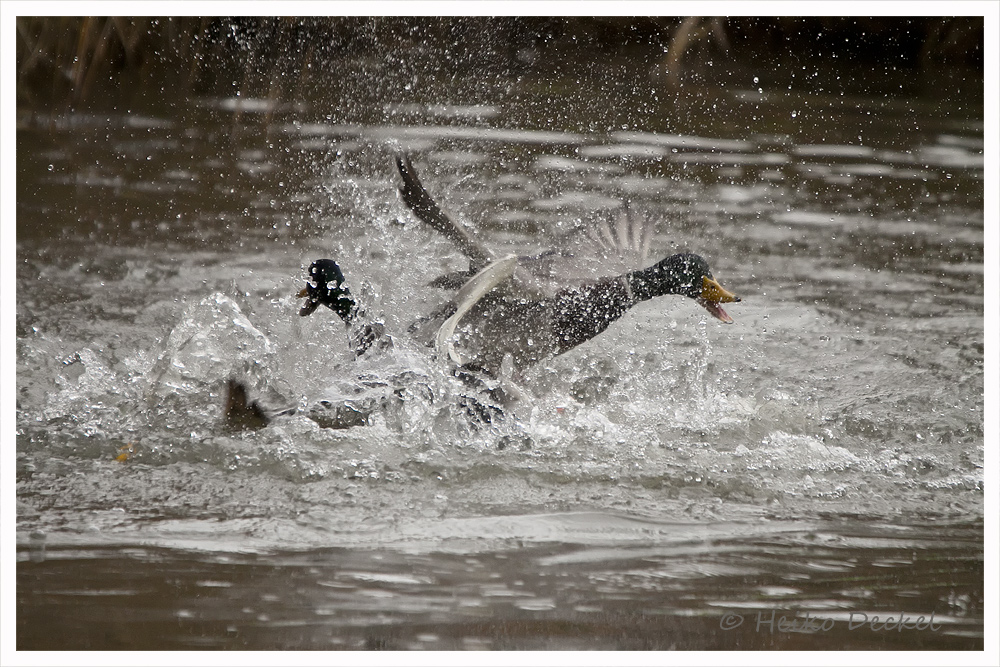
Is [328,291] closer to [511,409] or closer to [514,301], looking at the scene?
[514,301]

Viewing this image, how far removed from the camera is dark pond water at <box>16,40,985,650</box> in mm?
2428

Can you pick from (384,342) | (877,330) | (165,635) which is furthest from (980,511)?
(165,635)

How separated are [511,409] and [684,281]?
0.93m

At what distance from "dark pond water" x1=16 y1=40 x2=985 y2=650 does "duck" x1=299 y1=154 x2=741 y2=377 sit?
5.8 inches

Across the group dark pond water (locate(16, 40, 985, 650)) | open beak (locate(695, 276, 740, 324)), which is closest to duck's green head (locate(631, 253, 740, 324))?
open beak (locate(695, 276, 740, 324))

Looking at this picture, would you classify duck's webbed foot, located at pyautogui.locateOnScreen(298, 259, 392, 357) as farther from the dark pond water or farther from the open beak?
the open beak

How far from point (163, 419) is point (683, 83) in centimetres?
475

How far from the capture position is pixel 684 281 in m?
3.64

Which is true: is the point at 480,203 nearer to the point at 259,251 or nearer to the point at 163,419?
the point at 259,251

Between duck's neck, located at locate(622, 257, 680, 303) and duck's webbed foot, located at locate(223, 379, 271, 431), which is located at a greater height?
duck's neck, located at locate(622, 257, 680, 303)

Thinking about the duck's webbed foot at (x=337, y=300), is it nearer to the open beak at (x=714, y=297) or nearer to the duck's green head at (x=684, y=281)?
the duck's green head at (x=684, y=281)
